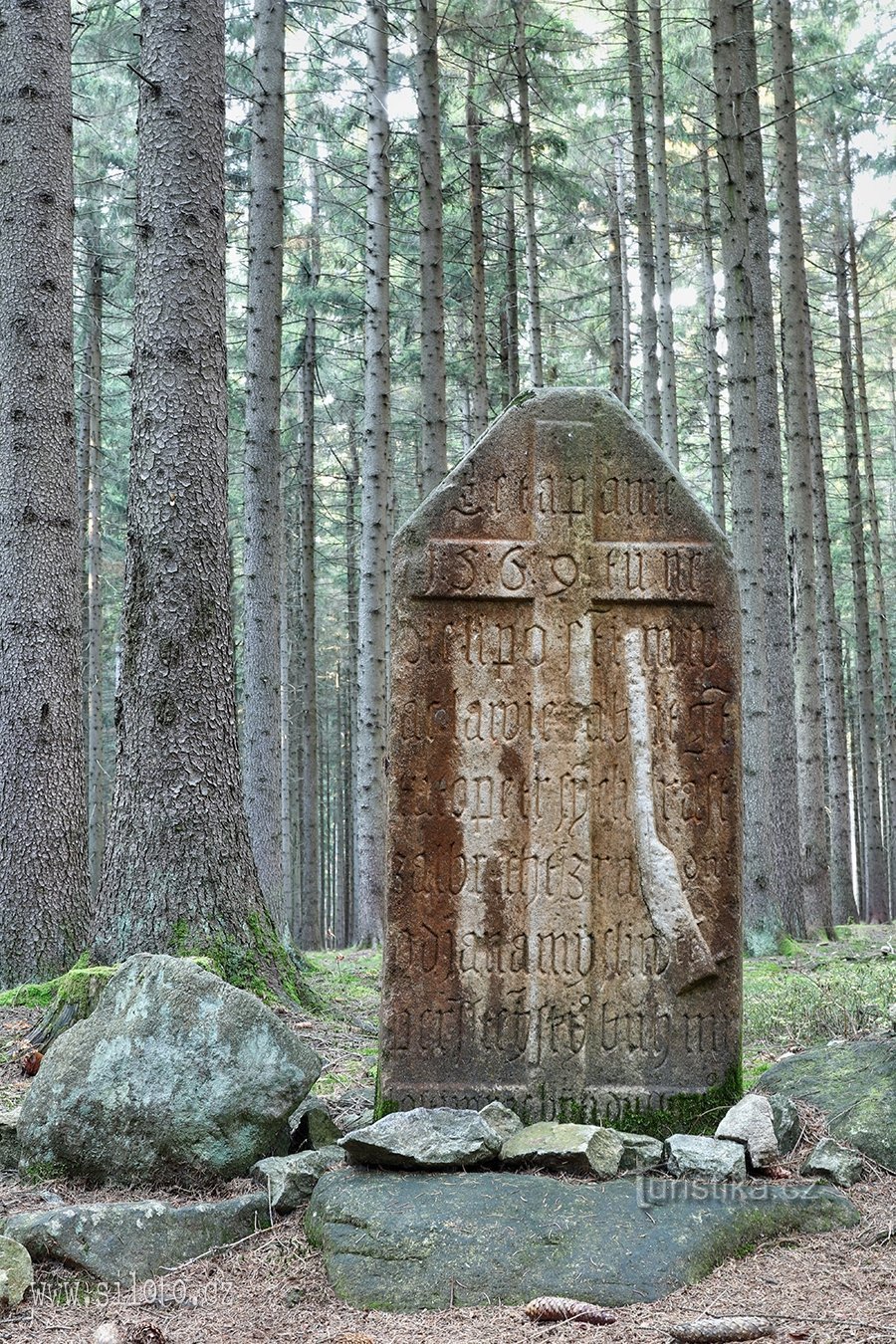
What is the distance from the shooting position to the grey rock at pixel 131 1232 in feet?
12.2

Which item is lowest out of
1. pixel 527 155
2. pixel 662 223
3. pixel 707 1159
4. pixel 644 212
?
pixel 707 1159

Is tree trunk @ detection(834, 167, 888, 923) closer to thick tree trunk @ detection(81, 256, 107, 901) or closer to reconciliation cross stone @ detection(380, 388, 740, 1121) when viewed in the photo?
thick tree trunk @ detection(81, 256, 107, 901)

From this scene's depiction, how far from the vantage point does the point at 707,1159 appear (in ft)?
13.7

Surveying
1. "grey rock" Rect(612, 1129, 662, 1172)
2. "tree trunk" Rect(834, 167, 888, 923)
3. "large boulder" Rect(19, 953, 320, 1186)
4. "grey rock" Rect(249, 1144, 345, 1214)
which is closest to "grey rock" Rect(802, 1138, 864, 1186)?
"grey rock" Rect(612, 1129, 662, 1172)

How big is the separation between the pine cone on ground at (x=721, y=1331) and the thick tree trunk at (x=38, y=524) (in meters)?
5.36

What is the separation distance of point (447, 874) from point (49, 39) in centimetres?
690

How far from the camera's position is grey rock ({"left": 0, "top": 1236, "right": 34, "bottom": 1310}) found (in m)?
3.51

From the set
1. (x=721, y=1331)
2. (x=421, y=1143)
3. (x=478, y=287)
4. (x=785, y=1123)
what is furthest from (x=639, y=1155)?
(x=478, y=287)

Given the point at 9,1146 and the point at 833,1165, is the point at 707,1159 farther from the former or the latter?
the point at 9,1146

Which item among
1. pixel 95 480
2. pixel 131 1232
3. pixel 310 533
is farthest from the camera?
pixel 310 533

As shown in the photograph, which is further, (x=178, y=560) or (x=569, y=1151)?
(x=178, y=560)

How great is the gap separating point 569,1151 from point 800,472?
11126 millimetres

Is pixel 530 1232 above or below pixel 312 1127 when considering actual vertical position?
below

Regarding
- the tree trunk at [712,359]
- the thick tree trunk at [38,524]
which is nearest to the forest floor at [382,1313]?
the thick tree trunk at [38,524]
